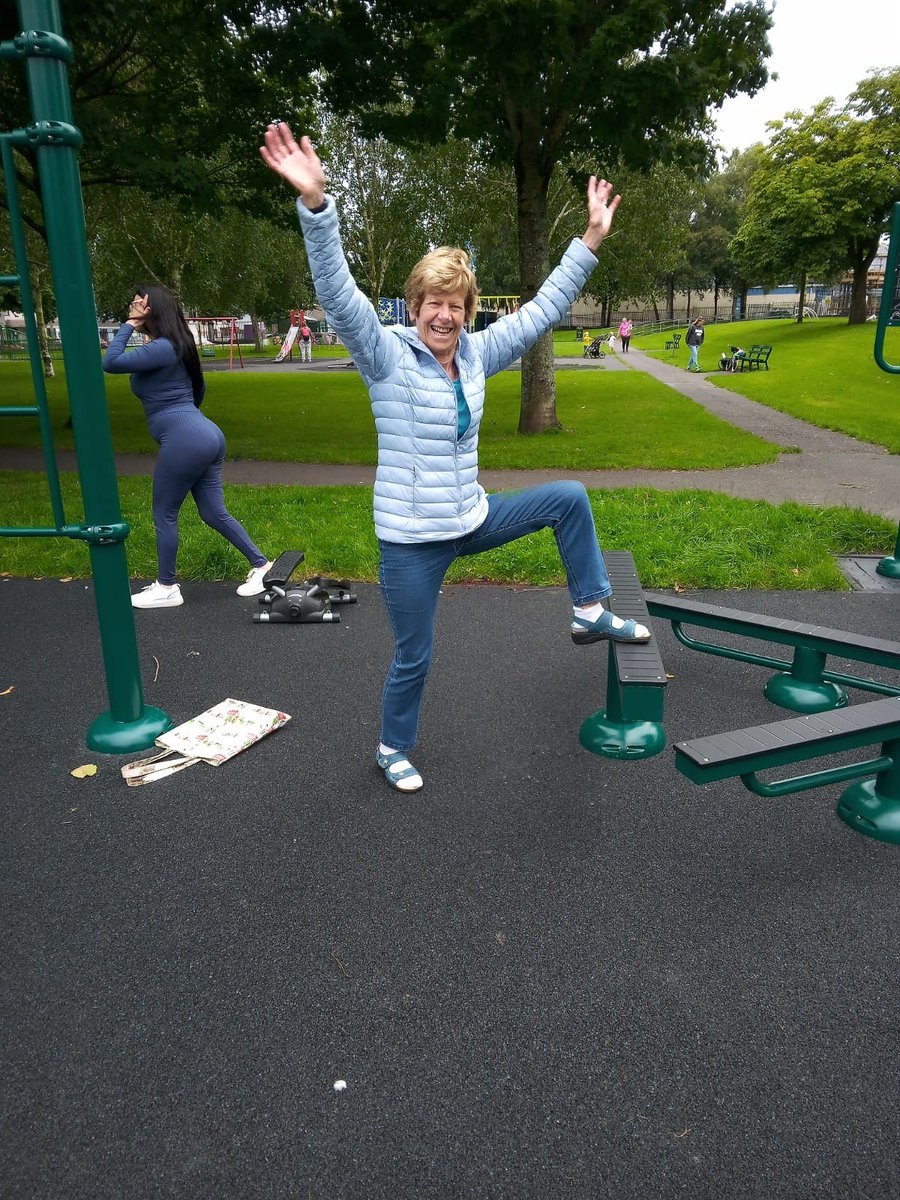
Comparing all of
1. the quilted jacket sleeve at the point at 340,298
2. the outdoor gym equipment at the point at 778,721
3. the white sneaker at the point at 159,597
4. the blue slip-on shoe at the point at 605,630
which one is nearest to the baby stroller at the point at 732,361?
the outdoor gym equipment at the point at 778,721

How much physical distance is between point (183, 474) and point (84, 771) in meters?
2.36

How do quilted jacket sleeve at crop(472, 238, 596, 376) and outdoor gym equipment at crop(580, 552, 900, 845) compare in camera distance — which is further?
quilted jacket sleeve at crop(472, 238, 596, 376)

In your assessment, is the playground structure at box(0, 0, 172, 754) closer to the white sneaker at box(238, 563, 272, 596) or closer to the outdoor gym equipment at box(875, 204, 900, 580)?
the white sneaker at box(238, 563, 272, 596)

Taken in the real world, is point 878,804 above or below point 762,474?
below

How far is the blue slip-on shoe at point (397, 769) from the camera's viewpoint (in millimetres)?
3285

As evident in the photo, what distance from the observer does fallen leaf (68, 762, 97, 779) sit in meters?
3.44

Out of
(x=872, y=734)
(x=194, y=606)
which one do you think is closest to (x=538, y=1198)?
(x=872, y=734)

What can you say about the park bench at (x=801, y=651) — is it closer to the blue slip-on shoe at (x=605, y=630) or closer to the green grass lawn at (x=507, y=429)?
the blue slip-on shoe at (x=605, y=630)

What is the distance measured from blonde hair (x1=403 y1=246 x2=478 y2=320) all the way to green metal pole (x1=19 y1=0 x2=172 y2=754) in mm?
1294

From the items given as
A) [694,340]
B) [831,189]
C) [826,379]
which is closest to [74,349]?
[826,379]

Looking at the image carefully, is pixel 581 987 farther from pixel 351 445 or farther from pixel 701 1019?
pixel 351 445

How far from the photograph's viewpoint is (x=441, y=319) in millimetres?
2770

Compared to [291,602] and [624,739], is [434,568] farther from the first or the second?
[291,602]

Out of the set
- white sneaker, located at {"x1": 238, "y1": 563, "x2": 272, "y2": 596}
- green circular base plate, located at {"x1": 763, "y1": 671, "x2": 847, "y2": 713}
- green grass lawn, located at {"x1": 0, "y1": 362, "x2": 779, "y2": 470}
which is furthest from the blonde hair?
green grass lawn, located at {"x1": 0, "y1": 362, "x2": 779, "y2": 470}
